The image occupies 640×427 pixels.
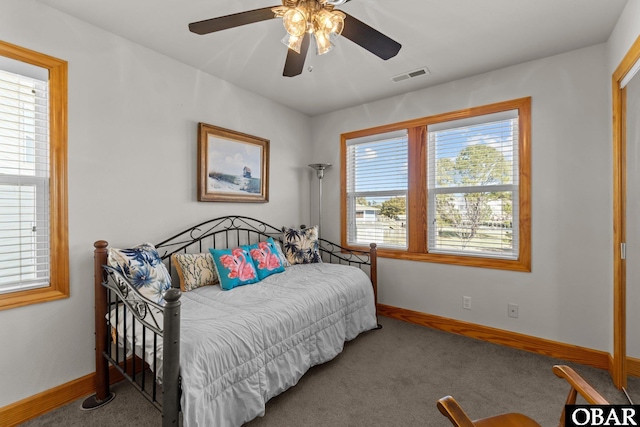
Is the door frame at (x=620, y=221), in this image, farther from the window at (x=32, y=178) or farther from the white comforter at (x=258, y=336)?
the window at (x=32, y=178)

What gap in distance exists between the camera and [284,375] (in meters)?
1.92

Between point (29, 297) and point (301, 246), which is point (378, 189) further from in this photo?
point (29, 297)

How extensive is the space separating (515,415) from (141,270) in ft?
6.77

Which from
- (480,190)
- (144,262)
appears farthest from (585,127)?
(144,262)

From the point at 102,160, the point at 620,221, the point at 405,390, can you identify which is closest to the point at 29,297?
the point at 102,160

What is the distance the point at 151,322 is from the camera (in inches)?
66.8

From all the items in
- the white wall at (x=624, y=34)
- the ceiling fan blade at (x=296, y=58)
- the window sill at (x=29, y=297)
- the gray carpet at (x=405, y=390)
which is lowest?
the gray carpet at (x=405, y=390)

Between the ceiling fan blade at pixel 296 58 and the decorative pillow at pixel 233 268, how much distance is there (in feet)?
4.90

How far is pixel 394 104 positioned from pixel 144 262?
2.84 meters

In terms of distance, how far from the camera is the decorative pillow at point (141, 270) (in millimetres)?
1854

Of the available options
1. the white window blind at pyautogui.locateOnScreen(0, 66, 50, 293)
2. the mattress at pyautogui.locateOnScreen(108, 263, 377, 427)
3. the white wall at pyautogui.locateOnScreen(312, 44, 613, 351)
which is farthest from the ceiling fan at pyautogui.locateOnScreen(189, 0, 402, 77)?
the white wall at pyautogui.locateOnScreen(312, 44, 613, 351)

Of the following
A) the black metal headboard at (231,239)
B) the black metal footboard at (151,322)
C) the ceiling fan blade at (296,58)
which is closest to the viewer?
the black metal footboard at (151,322)

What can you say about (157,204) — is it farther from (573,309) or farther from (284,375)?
(573,309)

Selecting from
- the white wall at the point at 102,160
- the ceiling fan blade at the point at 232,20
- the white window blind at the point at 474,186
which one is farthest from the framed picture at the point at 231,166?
the white window blind at the point at 474,186
